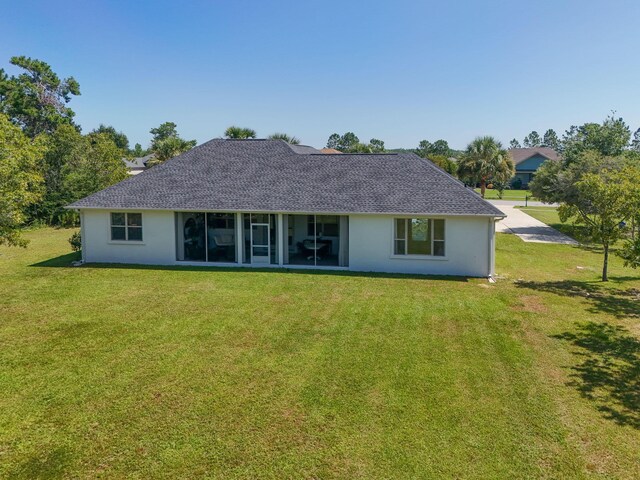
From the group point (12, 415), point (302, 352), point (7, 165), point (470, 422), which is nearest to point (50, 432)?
point (12, 415)

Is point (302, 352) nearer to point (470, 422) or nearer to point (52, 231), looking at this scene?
point (470, 422)

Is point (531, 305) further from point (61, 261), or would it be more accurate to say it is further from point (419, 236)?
point (61, 261)

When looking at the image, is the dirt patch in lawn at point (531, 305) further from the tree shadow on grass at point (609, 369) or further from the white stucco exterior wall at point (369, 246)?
the white stucco exterior wall at point (369, 246)

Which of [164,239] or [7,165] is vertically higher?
[7,165]

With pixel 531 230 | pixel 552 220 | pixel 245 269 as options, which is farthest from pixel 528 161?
pixel 245 269

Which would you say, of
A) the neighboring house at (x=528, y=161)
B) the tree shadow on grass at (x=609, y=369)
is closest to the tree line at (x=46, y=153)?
the tree shadow on grass at (x=609, y=369)

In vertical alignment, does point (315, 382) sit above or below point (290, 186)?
below

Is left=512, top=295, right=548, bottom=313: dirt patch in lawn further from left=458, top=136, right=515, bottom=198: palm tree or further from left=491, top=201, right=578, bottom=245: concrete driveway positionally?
left=458, top=136, right=515, bottom=198: palm tree
